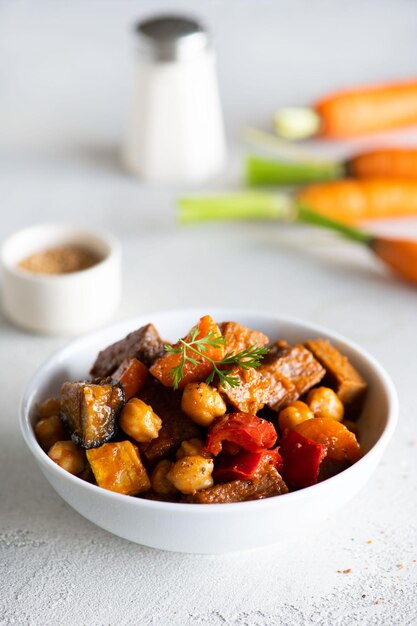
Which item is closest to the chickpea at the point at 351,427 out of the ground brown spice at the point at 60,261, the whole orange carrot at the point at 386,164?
the ground brown spice at the point at 60,261

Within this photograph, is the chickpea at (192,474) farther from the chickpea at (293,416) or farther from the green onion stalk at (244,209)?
the green onion stalk at (244,209)

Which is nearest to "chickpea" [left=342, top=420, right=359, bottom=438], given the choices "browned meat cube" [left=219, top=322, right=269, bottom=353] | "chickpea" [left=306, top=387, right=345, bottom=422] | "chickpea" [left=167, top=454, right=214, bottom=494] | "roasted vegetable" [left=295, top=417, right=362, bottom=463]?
"chickpea" [left=306, top=387, right=345, bottom=422]

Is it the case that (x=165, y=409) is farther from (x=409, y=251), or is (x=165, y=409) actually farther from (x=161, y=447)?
(x=409, y=251)

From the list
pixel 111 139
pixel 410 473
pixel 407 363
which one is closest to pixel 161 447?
pixel 410 473

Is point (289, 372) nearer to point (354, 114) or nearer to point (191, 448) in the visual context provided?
point (191, 448)

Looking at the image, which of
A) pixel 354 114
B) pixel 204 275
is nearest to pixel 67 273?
pixel 204 275

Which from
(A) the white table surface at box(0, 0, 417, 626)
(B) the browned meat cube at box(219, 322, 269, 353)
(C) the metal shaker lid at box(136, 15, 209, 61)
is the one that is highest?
(C) the metal shaker lid at box(136, 15, 209, 61)

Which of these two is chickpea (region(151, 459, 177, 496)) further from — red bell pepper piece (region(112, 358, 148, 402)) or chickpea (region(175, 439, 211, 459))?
red bell pepper piece (region(112, 358, 148, 402))
